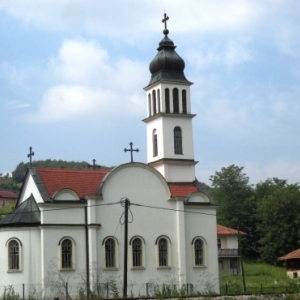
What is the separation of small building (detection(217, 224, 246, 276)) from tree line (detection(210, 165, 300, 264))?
5.01 metres

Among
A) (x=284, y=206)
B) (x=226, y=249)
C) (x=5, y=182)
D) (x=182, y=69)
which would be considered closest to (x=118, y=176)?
(x=182, y=69)

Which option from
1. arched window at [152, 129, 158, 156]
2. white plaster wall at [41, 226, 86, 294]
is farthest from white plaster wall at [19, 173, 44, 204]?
arched window at [152, 129, 158, 156]

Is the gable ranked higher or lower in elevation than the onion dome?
lower

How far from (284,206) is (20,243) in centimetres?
3791

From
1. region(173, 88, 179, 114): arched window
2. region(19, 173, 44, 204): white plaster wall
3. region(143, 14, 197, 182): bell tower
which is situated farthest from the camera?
region(173, 88, 179, 114): arched window

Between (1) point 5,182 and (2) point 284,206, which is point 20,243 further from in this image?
(1) point 5,182

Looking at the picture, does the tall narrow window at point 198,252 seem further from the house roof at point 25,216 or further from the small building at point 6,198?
the small building at point 6,198

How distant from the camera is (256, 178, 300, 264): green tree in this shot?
66.8 meters

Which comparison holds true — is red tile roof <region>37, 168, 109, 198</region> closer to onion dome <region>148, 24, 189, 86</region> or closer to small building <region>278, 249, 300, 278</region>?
onion dome <region>148, 24, 189, 86</region>

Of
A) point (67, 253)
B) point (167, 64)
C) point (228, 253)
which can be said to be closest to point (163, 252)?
point (67, 253)

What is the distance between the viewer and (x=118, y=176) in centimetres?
3731

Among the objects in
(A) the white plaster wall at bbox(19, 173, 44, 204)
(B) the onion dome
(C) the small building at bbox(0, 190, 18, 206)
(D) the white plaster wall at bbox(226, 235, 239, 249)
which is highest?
(C) the small building at bbox(0, 190, 18, 206)

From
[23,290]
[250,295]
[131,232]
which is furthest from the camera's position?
[131,232]

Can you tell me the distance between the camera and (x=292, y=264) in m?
59.9
